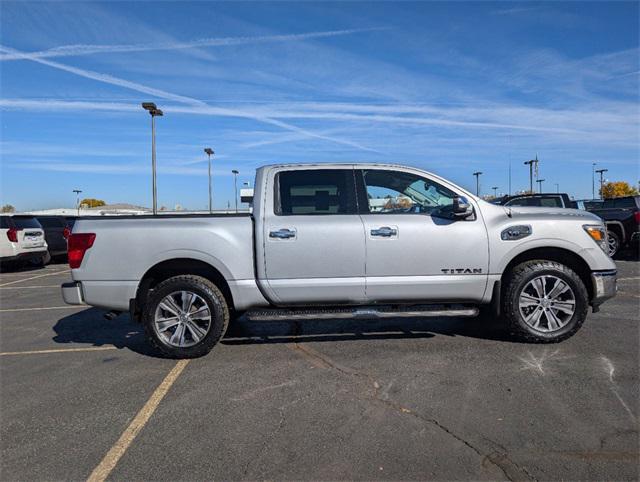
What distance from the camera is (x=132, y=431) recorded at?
10.5 ft

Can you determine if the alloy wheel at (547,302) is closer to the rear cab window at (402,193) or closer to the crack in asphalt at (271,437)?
the rear cab window at (402,193)

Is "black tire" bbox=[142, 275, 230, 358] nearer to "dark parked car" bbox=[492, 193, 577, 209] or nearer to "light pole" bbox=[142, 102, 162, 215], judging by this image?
"dark parked car" bbox=[492, 193, 577, 209]

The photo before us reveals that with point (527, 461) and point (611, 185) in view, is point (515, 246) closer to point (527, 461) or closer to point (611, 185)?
point (527, 461)

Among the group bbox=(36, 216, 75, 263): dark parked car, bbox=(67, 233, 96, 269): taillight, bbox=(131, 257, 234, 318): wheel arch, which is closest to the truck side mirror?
bbox=(131, 257, 234, 318): wheel arch

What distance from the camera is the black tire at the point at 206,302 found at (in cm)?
461

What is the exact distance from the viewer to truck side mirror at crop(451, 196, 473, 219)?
4.59 m

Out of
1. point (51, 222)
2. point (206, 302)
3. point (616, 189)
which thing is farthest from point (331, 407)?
point (616, 189)

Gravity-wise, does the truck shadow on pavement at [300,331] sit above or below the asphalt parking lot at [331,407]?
above

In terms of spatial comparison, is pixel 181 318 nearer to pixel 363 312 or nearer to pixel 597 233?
pixel 363 312

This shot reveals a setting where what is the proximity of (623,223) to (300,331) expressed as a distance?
11.4 meters

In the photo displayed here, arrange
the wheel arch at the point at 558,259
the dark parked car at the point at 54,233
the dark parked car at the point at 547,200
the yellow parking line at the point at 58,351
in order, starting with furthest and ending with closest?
the dark parked car at the point at 54,233 → the dark parked car at the point at 547,200 → the yellow parking line at the point at 58,351 → the wheel arch at the point at 558,259

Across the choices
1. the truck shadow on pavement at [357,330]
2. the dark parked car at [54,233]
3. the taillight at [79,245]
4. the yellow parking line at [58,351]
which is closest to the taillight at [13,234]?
the dark parked car at [54,233]

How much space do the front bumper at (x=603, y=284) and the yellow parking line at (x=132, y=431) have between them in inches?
173

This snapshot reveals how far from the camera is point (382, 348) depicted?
4.86 metres
